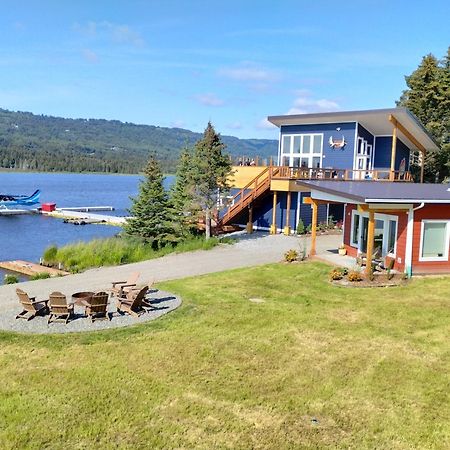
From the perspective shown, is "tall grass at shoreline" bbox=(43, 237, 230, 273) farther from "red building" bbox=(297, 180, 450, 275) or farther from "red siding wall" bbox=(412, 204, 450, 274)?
"red siding wall" bbox=(412, 204, 450, 274)

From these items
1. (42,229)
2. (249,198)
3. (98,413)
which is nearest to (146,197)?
(249,198)

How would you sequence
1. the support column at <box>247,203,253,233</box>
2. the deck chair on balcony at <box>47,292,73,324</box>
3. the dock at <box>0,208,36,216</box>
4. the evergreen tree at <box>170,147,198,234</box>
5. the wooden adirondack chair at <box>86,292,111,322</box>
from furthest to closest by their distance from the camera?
the dock at <box>0,208,36,216</box>
the support column at <box>247,203,253,233</box>
the evergreen tree at <box>170,147,198,234</box>
the wooden adirondack chair at <box>86,292,111,322</box>
the deck chair on balcony at <box>47,292,73,324</box>

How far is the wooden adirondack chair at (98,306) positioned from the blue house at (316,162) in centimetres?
1621

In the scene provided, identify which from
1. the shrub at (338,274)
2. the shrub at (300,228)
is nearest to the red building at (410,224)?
the shrub at (338,274)

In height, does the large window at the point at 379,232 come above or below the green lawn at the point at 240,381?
above

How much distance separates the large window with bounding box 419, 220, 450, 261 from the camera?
17.0m

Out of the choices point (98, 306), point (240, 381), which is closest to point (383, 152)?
point (98, 306)

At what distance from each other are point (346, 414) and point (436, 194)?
11.9 meters

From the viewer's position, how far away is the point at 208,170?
81.6 feet

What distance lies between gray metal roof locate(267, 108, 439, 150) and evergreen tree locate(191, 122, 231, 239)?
272 inches

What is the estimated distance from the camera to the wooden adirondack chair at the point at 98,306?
11766mm

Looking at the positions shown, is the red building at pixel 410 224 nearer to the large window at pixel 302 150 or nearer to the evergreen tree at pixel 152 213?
the evergreen tree at pixel 152 213

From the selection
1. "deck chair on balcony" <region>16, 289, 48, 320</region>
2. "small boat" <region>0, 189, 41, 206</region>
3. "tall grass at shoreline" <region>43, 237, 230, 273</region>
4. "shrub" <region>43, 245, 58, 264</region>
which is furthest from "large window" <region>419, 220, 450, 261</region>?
"small boat" <region>0, 189, 41, 206</region>

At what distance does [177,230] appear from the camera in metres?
25.5
